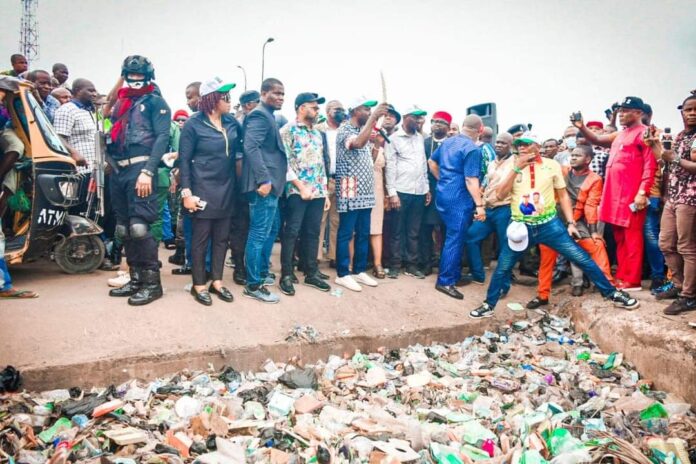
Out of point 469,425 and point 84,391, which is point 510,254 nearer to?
point 469,425

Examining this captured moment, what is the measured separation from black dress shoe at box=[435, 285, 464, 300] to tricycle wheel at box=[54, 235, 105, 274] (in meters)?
3.81

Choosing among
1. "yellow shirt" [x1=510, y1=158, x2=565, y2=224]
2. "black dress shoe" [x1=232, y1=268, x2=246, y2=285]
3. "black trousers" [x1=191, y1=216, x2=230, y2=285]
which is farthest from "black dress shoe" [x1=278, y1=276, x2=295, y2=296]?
"yellow shirt" [x1=510, y1=158, x2=565, y2=224]

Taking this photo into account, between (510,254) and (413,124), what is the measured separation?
6.72 feet

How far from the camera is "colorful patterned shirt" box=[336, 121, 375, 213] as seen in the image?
539 cm

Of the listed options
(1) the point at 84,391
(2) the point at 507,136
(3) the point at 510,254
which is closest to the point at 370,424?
(1) the point at 84,391

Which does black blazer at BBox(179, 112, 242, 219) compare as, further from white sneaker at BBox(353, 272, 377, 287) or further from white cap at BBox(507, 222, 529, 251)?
white cap at BBox(507, 222, 529, 251)

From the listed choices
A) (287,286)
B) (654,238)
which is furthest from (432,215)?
(654,238)

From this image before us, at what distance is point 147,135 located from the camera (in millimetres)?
4195

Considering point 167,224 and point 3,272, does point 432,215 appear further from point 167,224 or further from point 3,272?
point 3,272

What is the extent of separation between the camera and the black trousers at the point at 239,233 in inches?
201

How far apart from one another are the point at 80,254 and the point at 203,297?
167 cm

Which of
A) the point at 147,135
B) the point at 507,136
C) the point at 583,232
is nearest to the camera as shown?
the point at 147,135

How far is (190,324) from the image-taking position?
4.04 metres

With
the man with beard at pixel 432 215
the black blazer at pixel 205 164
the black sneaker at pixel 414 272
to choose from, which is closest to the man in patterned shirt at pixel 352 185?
the black sneaker at pixel 414 272
